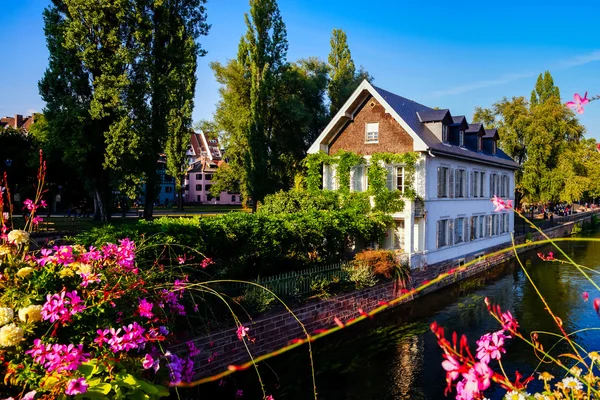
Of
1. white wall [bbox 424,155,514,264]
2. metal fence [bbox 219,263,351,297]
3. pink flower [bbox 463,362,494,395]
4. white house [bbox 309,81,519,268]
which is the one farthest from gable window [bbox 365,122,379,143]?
pink flower [bbox 463,362,494,395]

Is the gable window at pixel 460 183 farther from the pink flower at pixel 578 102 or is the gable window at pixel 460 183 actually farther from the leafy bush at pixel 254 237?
the pink flower at pixel 578 102

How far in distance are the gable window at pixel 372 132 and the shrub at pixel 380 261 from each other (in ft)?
25.3

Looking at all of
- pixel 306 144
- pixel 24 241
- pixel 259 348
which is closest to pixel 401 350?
pixel 259 348

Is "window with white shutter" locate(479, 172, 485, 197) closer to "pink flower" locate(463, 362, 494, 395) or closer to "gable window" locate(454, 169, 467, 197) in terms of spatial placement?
"gable window" locate(454, 169, 467, 197)

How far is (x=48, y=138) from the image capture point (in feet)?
93.1

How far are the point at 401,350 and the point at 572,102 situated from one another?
1378cm

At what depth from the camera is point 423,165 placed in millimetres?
24031

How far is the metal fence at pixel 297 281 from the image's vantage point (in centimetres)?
1462

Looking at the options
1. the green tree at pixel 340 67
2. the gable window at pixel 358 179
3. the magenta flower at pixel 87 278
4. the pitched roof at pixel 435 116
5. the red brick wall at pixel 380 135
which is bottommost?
the magenta flower at pixel 87 278

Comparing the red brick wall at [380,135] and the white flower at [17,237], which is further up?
the red brick wall at [380,135]

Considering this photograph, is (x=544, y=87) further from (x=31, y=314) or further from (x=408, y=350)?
(x=31, y=314)

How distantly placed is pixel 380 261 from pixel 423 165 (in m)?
6.85

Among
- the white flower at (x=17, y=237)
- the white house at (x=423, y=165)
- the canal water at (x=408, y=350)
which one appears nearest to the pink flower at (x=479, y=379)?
the white flower at (x=17, y=237)

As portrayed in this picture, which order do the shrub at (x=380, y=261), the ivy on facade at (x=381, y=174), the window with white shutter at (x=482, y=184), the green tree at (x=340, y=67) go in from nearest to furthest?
the shrub at (x=380, y=261) → the ivy on facade at (x=381, y=174) → the window with white shutter at (x=482, y=184) → the green tree at (x=340, y=67)
